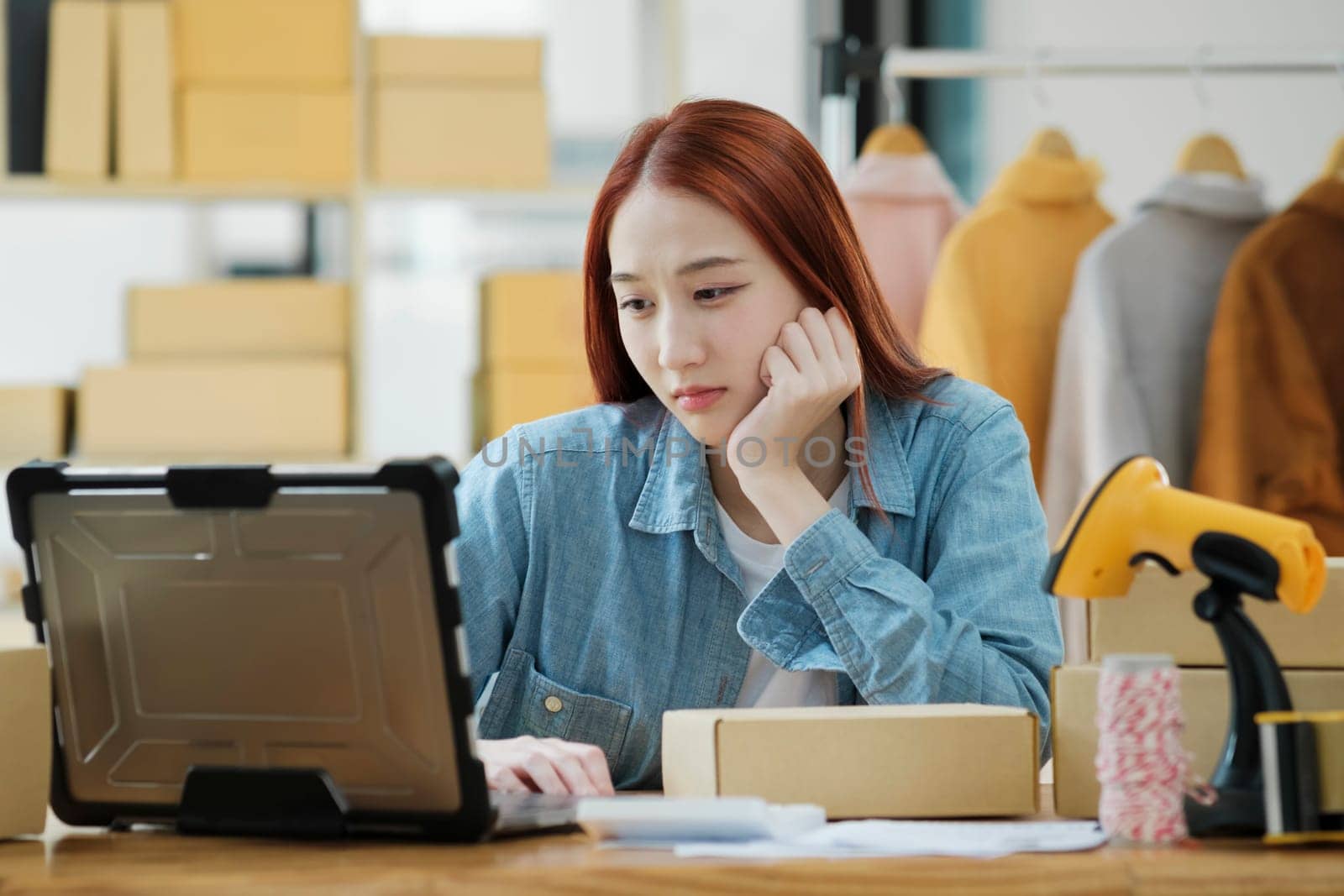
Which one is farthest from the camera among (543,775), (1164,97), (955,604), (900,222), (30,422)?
(1164,97)

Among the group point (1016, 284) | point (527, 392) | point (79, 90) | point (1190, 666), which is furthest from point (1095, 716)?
point (79, 90)

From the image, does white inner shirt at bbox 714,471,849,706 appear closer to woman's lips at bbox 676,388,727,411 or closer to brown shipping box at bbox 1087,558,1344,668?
woman's lips at bbox 676,388,727,411

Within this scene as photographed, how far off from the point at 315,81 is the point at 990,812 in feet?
7.33

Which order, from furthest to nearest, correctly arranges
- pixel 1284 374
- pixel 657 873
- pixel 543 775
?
pixel 1284 374, pixel 543 775, pixel 657 873

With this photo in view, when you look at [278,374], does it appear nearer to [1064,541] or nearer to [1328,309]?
[1328,309]

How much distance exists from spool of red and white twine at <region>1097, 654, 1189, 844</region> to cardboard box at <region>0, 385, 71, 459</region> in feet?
7.58

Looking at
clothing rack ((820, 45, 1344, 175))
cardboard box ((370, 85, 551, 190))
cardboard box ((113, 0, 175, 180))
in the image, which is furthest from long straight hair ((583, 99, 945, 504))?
cardboard box ((113, 0, 175, 180))

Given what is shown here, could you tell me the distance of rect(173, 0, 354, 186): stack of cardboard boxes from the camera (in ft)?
9.25

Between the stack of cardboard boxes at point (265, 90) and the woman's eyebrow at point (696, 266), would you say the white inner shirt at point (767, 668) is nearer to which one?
the woman's eyebrow at point (696, 266)

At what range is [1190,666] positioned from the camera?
1.01 m

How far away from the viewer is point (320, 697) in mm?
928

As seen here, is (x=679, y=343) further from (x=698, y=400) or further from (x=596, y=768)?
(x=596, y=768)

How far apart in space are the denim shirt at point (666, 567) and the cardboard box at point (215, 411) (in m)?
1.32

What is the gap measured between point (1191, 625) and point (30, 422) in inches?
91.0
